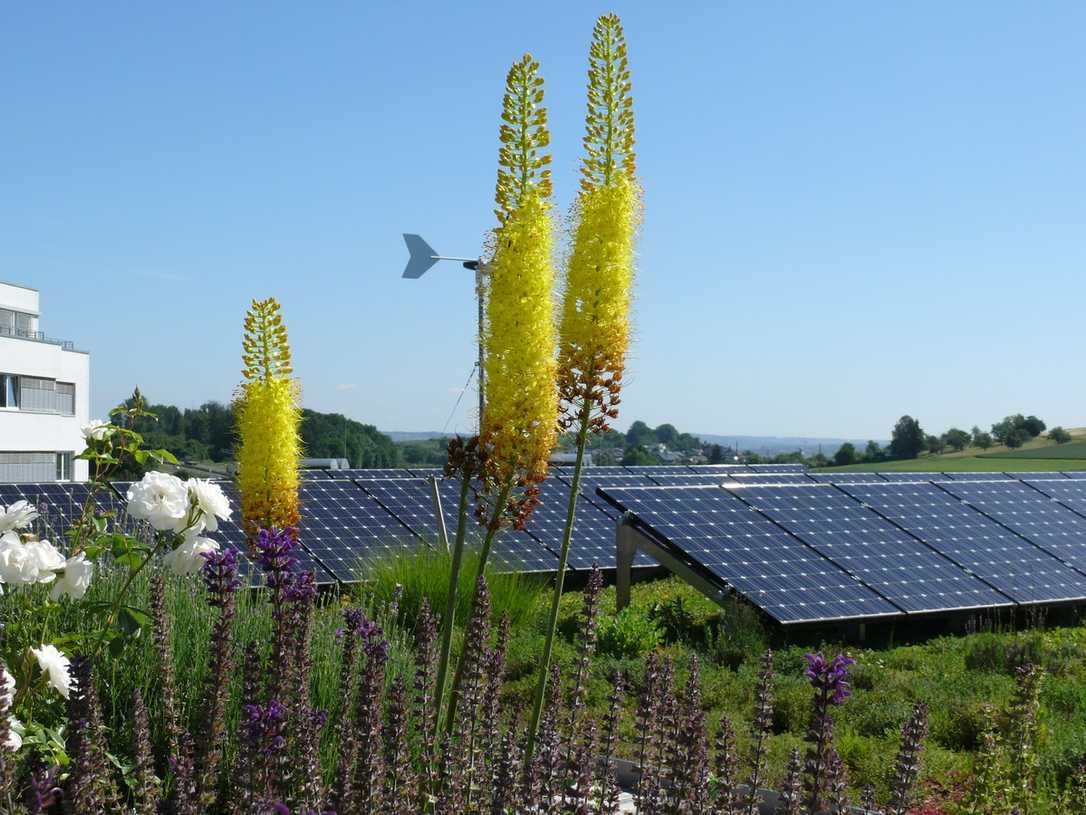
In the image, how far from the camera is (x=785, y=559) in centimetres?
1404

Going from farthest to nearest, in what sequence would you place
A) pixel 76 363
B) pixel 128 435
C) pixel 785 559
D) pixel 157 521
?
pixel 76 363
pixel 785 559
pixel 128 435
pixel 157 521

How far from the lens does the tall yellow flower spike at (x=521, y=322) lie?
5.42m

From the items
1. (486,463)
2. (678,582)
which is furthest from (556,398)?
(678,582)

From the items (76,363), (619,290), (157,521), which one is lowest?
(157,521)

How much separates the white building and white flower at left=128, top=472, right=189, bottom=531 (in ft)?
200

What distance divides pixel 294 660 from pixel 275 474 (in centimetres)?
105

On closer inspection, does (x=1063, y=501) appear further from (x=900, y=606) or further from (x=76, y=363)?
(x=76, y=363)

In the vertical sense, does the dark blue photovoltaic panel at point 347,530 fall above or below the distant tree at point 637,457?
below

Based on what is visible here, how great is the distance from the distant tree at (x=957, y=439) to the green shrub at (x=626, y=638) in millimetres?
111066

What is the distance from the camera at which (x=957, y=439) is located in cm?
11969

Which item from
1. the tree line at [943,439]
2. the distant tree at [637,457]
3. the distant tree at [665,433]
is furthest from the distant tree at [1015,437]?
the distant tree at [665,433]

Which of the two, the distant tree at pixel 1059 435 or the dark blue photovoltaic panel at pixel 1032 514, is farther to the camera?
the distant tree at pixel 1059 435

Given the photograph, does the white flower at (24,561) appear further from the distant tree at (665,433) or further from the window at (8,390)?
the distant tree at (665,433)

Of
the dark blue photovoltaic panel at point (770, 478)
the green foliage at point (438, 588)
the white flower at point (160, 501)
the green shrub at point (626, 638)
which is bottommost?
the green shrub at point (626, 638)
